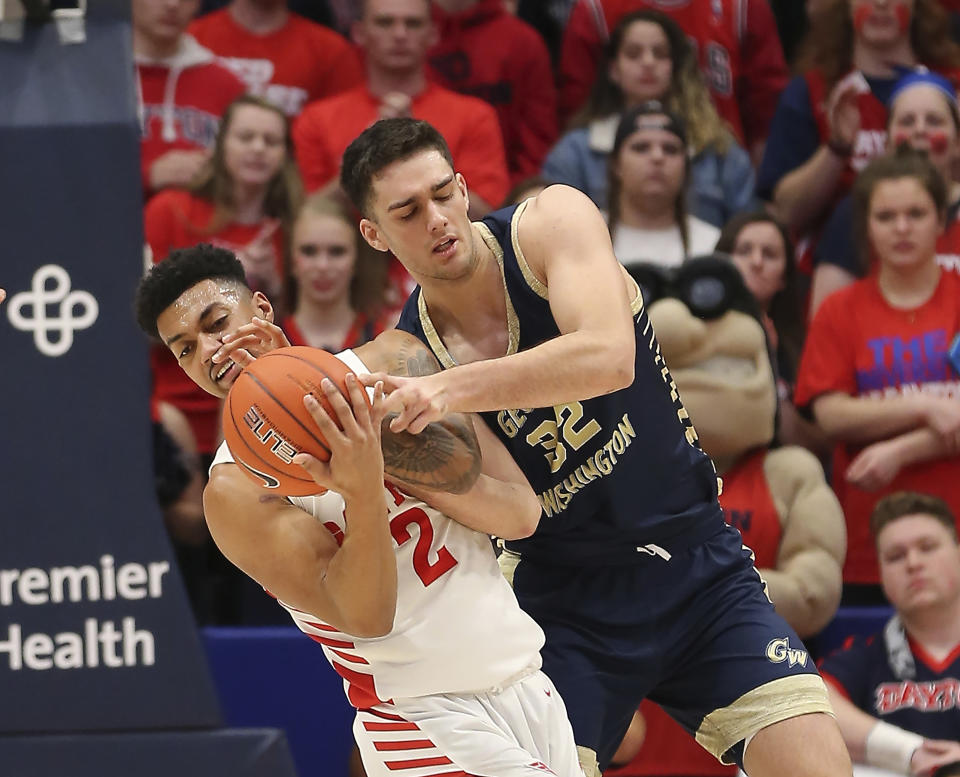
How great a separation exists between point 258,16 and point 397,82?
77 cm

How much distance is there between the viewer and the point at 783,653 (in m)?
3.53

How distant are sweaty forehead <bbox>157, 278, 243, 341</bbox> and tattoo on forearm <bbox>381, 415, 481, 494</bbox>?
1.62ft

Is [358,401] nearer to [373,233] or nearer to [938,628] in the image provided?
[373,233]

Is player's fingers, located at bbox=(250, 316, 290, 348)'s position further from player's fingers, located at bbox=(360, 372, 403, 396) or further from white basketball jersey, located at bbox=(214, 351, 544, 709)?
player's fingers, located at bbox=(360, 372, 403, 396)

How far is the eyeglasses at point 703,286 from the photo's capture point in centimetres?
498

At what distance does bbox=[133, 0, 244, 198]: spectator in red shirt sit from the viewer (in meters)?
5.95

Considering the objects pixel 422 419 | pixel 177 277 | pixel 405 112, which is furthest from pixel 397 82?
pixel 422 419

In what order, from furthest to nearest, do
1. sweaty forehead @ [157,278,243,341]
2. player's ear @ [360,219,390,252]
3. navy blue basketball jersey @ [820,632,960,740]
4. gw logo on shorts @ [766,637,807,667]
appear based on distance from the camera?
navy blue basketball jersey @ [820,632,960,740]
gw logo on shorts @ [766,637,807,667]
player's ear @ [360,219,390,252]
sweaty forehead @ [157,278,243,341]

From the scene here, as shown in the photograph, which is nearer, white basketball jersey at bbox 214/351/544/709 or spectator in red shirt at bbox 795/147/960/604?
white basketball jersey at bbox 214/351/544/709

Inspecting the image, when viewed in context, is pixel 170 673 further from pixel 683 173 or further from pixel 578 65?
pixel 578 65

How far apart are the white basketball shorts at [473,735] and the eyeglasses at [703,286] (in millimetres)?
2146

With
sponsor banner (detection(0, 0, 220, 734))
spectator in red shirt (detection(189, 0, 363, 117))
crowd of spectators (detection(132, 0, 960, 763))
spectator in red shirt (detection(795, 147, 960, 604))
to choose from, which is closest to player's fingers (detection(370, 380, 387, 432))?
sponsor banner (detection(0, 0, 220, 734))

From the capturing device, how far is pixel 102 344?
417 cm

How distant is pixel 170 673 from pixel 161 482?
833 millimetres
